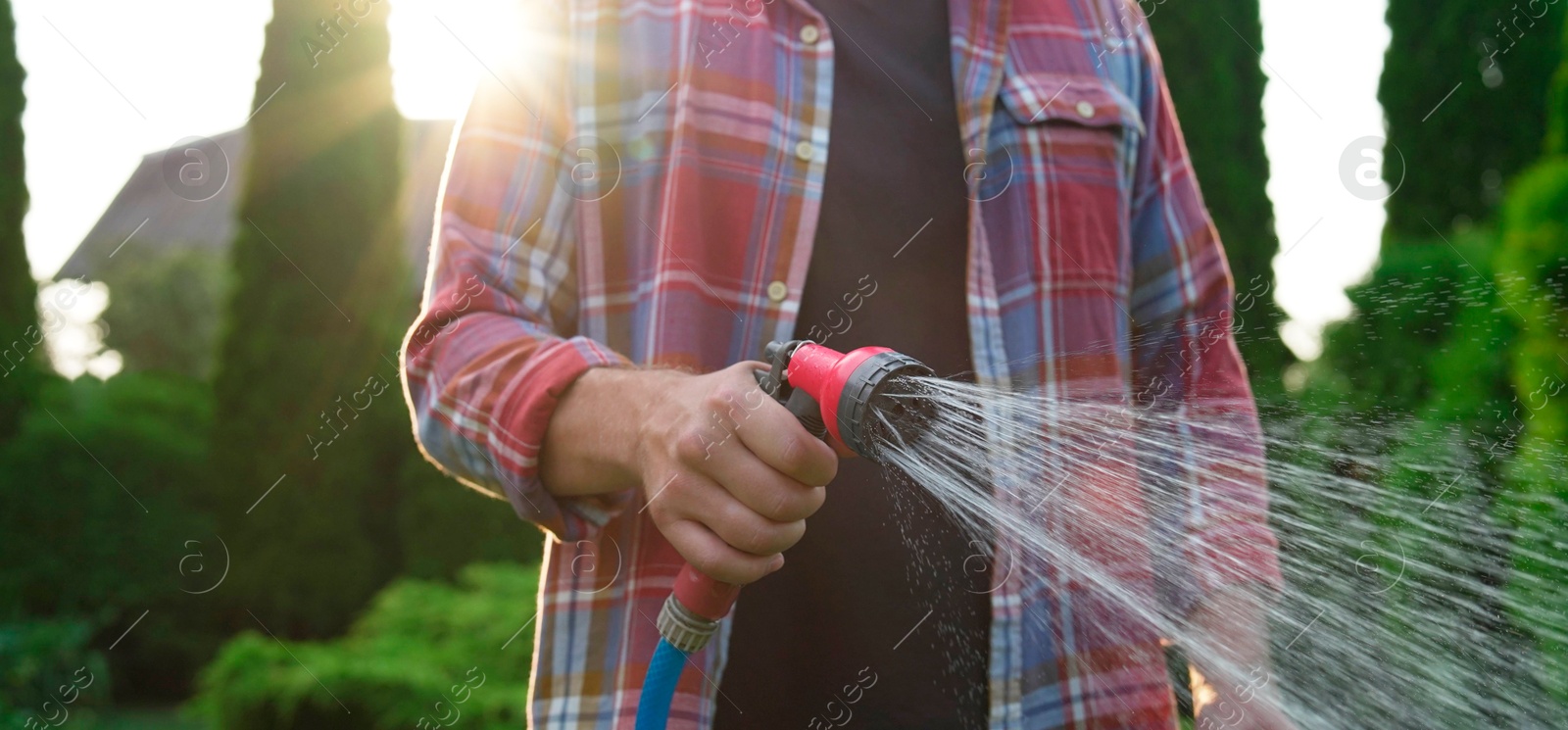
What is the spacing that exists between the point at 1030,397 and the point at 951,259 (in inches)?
10.9

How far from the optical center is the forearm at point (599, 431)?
1.20m

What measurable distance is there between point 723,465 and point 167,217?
2683 centimetres

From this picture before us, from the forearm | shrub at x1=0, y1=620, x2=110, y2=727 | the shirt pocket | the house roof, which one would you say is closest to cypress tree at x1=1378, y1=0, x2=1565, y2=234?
the shirt pocket

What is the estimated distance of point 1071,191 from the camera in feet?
5.39

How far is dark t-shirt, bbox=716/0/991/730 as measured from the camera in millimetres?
1431

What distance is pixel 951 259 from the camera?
63.4 inches

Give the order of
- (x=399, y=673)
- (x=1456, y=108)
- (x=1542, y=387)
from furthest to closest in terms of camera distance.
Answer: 1. (x=1456, y=108)
2. (x=399, y=673)
3. (x=1542, y=387)

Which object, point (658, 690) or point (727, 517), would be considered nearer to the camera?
point (727, 517)

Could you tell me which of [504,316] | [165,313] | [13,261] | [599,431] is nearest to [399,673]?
[504,316]

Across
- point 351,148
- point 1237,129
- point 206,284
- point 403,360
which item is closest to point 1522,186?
point 1237,129

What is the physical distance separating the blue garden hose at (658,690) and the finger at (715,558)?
0.15m

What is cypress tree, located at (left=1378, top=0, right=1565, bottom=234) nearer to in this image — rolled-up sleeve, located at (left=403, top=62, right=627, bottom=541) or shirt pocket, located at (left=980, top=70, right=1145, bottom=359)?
shirt pocket, located at (left=980, top=70, right=1145, bottom=359)

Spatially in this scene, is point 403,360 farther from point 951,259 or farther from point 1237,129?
point 1237,129

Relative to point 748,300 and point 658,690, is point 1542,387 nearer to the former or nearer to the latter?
point 748,300
